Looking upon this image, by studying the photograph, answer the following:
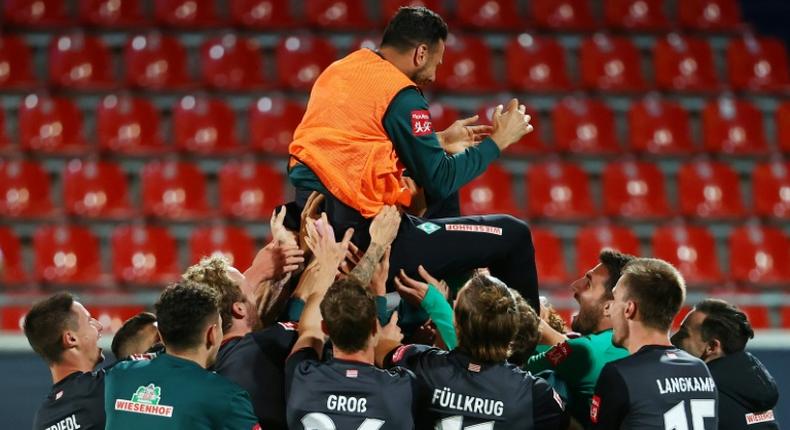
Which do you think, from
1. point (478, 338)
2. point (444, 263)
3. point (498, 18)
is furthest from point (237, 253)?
point (478, 338)

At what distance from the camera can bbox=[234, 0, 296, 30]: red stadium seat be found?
10.0 metres

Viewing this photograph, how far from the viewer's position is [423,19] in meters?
4.12

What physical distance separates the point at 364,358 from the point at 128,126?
5.94 m

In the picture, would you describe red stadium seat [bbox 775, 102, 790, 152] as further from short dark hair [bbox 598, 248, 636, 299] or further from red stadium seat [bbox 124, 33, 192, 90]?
short dark hair [bbox 598, 248, 636, 299]

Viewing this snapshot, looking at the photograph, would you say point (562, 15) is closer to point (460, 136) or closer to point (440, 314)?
point (460, 136)

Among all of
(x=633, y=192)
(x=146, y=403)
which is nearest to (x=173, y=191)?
(x=633, y=192)

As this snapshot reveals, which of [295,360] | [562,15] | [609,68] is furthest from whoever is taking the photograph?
[562,15]

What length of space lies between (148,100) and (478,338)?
6.35m

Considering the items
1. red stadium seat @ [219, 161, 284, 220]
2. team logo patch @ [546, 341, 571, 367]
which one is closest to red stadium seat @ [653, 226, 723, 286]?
red stadium seat @ [219, 161, 284, 220]

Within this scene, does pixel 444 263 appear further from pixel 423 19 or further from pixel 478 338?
pixel 423 19

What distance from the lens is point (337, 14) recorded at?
399 inches

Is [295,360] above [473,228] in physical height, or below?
below

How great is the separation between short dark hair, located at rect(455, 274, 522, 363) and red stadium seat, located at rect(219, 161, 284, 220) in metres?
5.13

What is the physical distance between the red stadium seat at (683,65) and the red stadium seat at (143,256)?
4.56 meters
